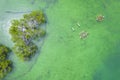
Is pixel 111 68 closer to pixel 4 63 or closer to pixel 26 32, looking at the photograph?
pixel 26 32

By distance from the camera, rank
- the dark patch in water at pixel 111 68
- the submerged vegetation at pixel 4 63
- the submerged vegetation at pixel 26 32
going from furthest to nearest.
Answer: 1. the dark patch in water at pixel 111 68
2. the submerged vegetation at pixel 26 32
3. the submerged vegetation at pixel 4 63

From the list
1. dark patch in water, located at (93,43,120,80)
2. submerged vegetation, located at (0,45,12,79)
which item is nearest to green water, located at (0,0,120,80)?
dark patch in water, located at (93,43,120,80)

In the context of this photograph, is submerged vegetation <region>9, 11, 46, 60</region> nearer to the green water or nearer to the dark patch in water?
the green water

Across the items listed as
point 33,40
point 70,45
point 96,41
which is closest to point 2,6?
point 33,40

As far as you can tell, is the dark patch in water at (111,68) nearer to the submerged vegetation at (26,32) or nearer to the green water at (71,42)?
the green water at (71,42)

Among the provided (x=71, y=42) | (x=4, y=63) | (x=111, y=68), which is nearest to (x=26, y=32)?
(x=4, y=63)

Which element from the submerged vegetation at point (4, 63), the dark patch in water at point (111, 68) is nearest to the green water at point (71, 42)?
the dark patch in water at point (111, 68)

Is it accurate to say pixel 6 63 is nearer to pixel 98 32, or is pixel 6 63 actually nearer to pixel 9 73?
pixel 9 73
